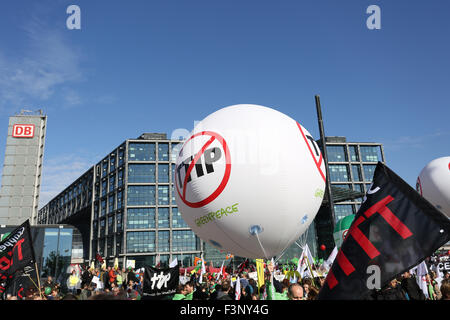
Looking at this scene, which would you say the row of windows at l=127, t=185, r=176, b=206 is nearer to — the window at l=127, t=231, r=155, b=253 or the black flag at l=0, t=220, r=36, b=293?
the window at l=127, t=231, r=155, b=253

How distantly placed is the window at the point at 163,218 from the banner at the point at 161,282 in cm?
7024

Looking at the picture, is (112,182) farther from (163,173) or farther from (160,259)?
(160,259)

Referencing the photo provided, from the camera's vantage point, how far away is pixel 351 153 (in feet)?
319

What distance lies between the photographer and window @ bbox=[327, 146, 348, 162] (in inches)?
3767

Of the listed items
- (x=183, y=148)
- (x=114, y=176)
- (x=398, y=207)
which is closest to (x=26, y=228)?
(x=183, y=148)

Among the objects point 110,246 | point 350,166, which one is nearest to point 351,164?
point 350,166

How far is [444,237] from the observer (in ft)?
10.7

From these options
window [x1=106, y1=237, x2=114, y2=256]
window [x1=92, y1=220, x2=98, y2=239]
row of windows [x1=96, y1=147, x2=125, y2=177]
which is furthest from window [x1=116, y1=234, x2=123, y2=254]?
row of windows [x1=96, y1=147, x2=125, y2=177]

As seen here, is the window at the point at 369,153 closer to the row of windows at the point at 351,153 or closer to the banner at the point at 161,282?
the row of windows at the point at 351,153

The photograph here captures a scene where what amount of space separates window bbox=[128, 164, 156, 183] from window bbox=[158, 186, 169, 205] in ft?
9.42

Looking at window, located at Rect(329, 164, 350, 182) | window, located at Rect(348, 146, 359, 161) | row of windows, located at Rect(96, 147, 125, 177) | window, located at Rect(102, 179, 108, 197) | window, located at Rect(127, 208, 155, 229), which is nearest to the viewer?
window, located at Rect(127, 208, 155, 229)

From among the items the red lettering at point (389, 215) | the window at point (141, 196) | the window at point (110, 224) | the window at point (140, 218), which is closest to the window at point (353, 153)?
the window at point (141, 196)
